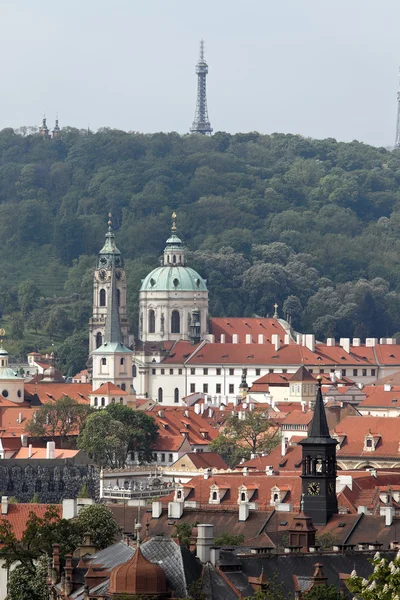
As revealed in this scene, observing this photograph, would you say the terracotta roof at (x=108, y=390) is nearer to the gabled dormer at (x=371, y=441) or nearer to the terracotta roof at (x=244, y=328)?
the terracotta roof at (x=244, y=328)

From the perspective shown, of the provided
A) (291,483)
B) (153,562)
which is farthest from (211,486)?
(153,562)

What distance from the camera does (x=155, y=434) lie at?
128625 mm

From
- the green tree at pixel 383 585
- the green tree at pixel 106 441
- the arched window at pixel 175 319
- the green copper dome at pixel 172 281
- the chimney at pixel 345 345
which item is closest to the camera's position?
the green tree at pixel 383 585

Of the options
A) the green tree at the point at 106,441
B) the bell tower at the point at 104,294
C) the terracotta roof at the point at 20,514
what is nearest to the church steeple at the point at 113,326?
the bell tower at the point at 104,294

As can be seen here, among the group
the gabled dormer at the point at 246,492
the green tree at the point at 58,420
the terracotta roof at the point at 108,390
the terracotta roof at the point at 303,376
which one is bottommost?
the gabled dormer at the point at 246,492

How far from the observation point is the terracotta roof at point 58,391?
496 ft

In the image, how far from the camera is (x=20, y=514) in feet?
218

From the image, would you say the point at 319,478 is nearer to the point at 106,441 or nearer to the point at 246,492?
the point at 246,492

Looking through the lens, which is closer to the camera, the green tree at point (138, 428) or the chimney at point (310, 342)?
the green tree at point (138, 428)

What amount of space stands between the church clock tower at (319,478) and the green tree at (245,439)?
46.8 m

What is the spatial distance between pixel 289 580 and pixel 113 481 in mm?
64180

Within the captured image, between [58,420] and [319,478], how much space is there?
65.6m

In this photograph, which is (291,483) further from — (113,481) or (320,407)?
(113,481)

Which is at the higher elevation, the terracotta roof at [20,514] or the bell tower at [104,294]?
the bell tower at [104,294]
